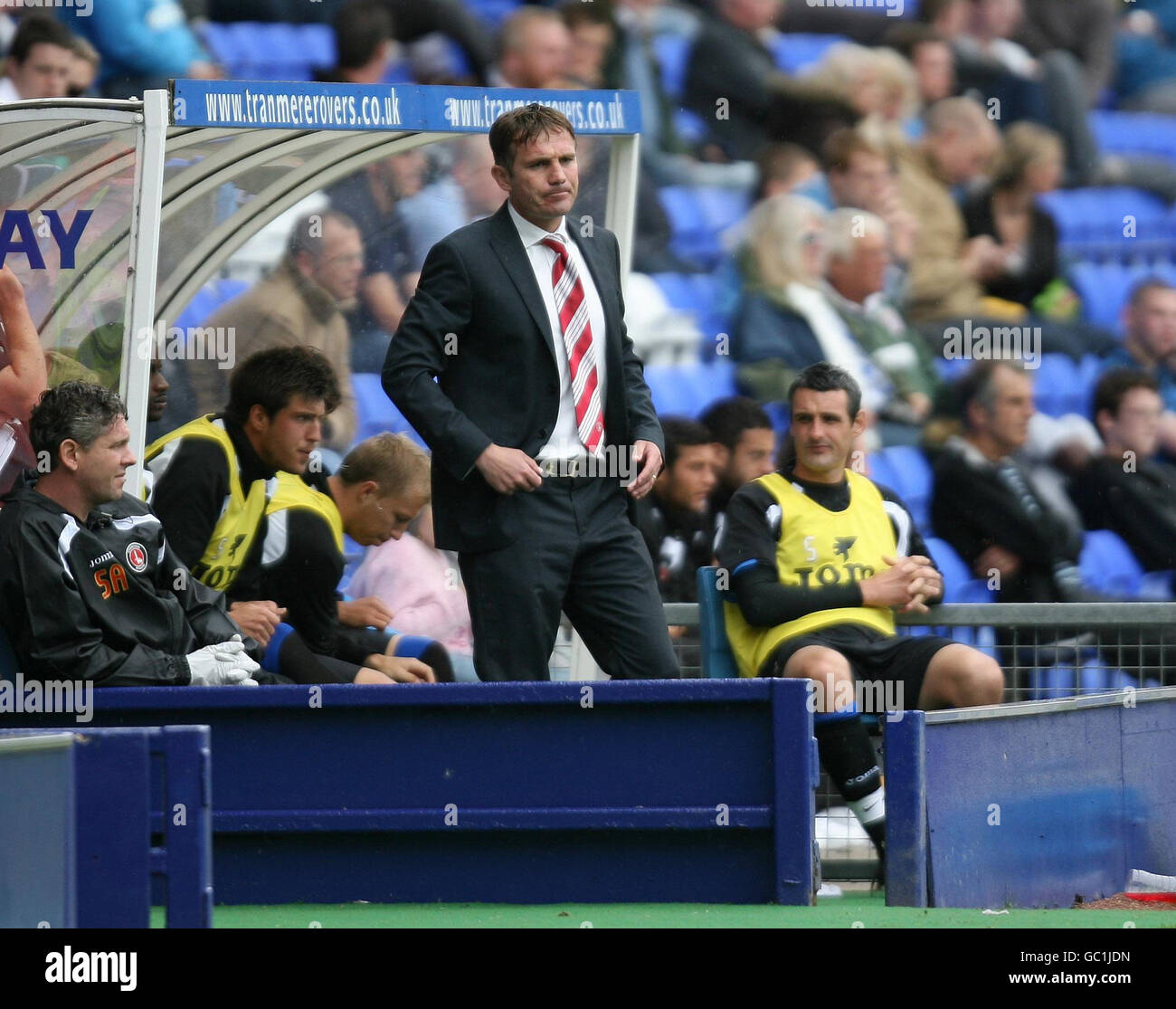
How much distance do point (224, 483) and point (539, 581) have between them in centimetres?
150

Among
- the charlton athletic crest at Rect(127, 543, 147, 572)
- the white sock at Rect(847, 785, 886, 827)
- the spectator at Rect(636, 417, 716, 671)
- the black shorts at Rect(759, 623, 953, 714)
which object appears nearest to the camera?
the charlton athletic crest at Rect(127, 543, 147, 572)

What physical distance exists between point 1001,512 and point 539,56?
2876 mm

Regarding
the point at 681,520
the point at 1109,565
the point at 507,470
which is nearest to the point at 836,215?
the point at 681,520

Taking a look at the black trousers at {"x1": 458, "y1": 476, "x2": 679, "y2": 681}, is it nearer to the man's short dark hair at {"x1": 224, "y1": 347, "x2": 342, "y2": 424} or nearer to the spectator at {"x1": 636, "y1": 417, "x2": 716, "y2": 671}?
the man's short dark hair at {"x1": 224, "y1": 347, "x2": 342, "y2": 424}

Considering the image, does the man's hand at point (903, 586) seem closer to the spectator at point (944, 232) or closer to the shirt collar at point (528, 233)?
the shirt collar at point (528, 233)

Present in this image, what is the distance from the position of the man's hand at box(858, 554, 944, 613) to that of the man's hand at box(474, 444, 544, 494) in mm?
1611

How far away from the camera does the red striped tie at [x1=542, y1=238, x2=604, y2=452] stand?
17.9ft

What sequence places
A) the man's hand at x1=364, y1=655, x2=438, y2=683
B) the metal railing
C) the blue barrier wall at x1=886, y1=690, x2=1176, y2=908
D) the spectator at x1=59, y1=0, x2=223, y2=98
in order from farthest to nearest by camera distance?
the spectator at x1=59, y1=0, x2=223, y2=98 → the man's hand at x1=364, y1=655, x2=438, y2=683 → the metal railing → the blue barrier wall at x1=886, y1=690, x2=1176, y2=908

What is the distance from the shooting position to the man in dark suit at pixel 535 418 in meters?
5.28

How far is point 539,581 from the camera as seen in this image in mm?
5262

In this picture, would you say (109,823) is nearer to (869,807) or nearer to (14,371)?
(14,371)

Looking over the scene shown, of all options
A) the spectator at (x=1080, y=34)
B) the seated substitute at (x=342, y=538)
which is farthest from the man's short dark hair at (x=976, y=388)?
the seated substitute at (x=342, y=538)

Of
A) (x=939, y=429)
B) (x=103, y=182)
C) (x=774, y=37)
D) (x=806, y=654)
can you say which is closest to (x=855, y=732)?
(x=806, y=654)

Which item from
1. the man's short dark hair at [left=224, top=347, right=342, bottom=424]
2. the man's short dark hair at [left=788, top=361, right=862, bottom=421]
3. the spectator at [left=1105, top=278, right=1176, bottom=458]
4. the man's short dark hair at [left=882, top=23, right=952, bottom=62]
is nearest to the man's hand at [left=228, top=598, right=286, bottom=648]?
the man's short dark hair at [left=224, top=347, right=342, bottom=424]
